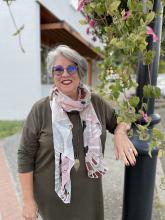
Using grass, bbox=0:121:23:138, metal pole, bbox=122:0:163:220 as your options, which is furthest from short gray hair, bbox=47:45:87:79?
grass, bbox=0:121:23:138

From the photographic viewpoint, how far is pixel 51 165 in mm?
2209

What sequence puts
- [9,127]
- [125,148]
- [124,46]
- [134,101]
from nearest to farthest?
[124,46] < [134,101] < [125,148] < [9,127]

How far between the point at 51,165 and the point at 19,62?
24.3ft

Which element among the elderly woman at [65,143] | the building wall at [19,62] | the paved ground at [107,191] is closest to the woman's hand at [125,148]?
the elderly woman at [65,143]

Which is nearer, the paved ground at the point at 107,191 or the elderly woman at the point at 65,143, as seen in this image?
the elderly woman at the point at 65,143

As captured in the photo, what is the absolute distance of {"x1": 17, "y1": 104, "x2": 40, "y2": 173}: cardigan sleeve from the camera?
2115 millimetres

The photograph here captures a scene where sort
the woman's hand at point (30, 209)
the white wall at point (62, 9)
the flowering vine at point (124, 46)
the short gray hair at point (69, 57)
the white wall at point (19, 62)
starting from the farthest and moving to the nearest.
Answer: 1. the white wall at point (62, 9)
2. the white wall at point (19, 62)
3. the woman's hand at point (30, 209)
4. the short gray hair at point (69, 57)
5. the flowering vine at point (124, 46)

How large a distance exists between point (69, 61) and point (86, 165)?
747 millimetres

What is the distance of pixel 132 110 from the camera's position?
1316mm

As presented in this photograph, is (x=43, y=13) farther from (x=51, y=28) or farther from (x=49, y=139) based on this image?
(x=49, y=139)

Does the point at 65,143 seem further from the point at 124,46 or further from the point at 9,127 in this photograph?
the point at 9,127

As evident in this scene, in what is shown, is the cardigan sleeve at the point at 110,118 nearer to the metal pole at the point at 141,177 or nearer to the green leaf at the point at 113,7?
the metal pole at the point at 141,177

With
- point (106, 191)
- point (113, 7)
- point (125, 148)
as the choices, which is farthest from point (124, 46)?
point (106, 191)

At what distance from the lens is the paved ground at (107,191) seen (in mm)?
3726
